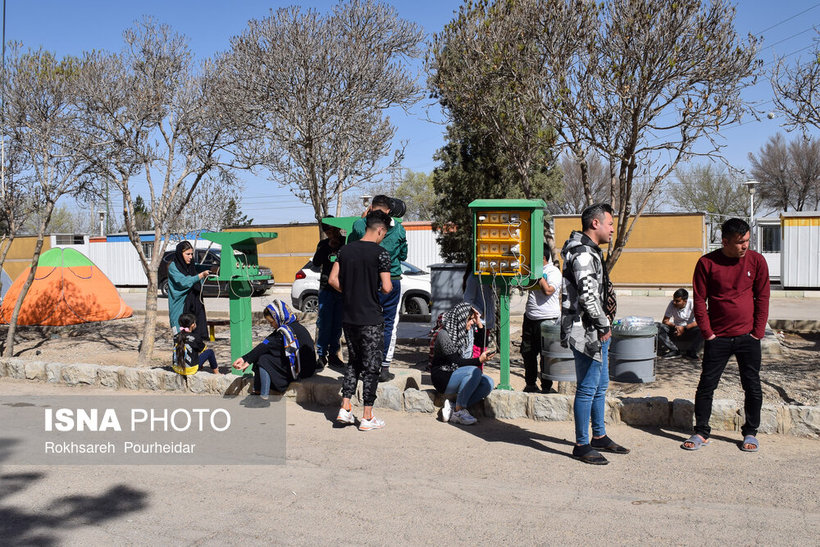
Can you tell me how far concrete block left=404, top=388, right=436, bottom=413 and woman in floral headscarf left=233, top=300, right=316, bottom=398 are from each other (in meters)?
1.21

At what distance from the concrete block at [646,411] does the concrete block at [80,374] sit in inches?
235

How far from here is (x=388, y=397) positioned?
22.3 feet

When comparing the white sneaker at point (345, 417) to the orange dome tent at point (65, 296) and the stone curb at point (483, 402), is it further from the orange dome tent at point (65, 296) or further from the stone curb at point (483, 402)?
the orange dome tent at point (65, 296)

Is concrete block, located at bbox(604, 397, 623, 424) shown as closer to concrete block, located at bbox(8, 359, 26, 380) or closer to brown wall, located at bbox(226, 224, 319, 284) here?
concrete block, located at bbox(8, 359, 26, 380)

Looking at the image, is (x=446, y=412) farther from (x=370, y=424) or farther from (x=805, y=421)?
(x=805, y=421)

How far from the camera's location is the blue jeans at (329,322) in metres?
7.72

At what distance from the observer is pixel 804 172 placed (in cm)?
3925

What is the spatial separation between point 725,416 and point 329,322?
13.4 feet

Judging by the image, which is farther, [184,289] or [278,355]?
[184,289]

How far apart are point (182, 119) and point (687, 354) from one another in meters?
7.74

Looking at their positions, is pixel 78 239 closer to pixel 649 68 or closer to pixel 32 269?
pixel 32 269

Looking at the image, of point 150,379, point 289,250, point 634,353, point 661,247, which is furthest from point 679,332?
point 289,250

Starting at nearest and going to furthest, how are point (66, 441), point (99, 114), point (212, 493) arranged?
1. point (212, 493)
2. point (66, 441)
3. point (99, 114)

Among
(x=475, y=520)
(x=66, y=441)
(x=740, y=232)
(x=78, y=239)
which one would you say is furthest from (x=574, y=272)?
(x=78, y=239)
